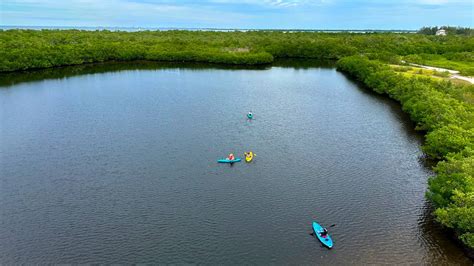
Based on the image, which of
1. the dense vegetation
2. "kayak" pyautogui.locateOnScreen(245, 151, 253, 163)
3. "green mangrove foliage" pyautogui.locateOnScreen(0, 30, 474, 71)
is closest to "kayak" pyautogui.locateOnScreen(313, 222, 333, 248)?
the dense vegetation

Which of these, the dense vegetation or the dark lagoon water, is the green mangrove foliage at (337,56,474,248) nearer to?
the dense vegetation

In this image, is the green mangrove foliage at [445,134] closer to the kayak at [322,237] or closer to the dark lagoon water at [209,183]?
the dark lagoon water at [209,183]

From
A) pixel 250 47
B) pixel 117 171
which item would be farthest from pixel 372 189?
pixel 250 47

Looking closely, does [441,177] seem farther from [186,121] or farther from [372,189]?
[186,121]

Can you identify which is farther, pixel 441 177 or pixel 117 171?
pixel 117 171

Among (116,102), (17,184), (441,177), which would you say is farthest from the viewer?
(116,102)

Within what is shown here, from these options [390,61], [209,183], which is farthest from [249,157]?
[390,61]

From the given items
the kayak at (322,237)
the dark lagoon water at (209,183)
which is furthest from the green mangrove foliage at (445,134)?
the kayak at (322,237)
